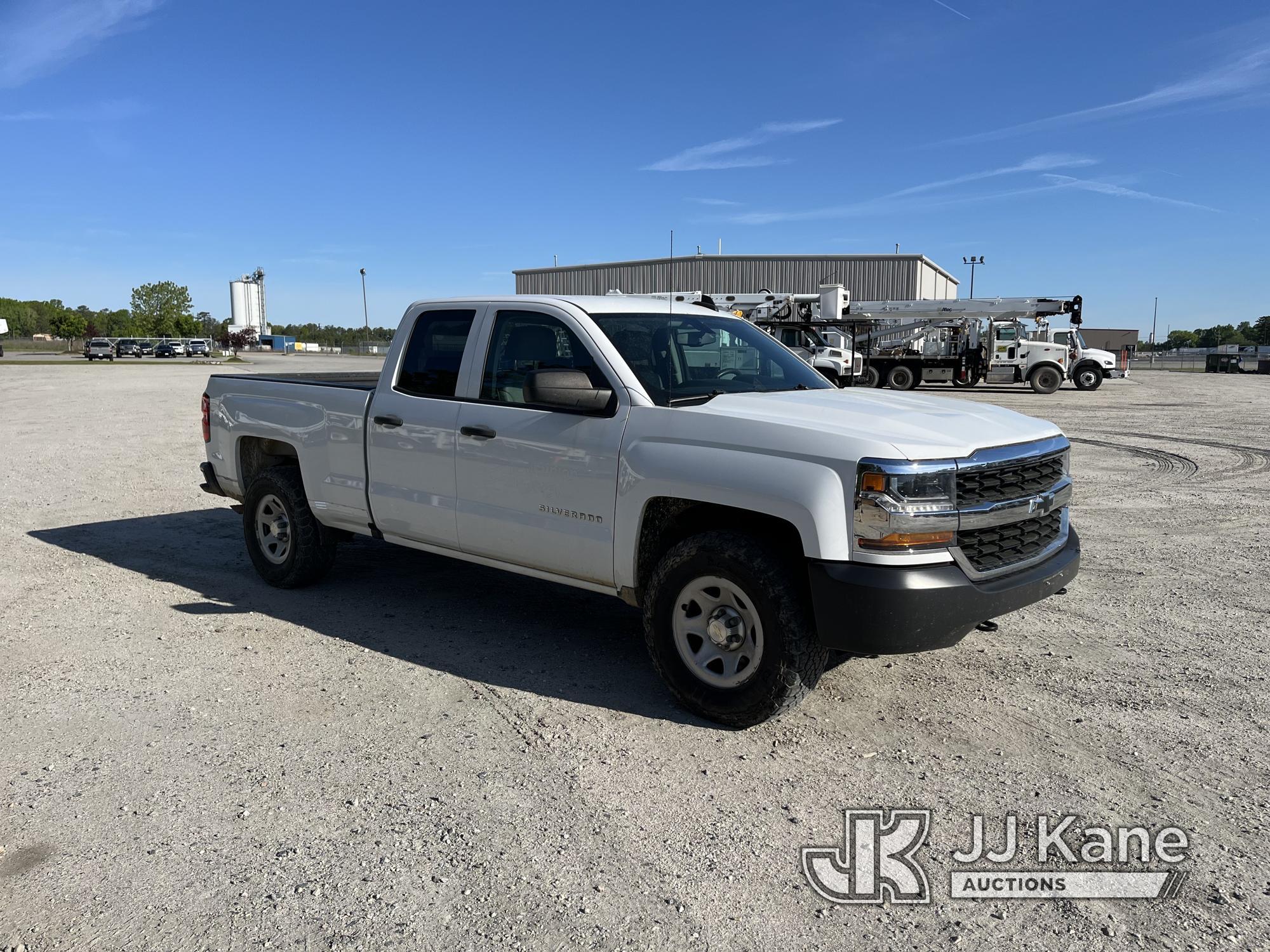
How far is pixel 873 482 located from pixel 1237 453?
42.2ft

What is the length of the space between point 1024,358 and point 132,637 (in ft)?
103

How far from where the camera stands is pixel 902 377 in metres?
33.0

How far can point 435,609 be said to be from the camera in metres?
6.07

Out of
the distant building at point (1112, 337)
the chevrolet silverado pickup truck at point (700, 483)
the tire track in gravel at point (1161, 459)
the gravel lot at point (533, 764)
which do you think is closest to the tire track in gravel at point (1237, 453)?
the tire track in gravel at point (1161, 459)

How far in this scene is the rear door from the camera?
17.5ft

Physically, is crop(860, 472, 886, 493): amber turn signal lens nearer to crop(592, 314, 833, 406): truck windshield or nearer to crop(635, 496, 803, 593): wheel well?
crop(635, 496, 803, 593): wheel well

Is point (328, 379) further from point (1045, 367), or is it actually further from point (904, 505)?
point (1045, 367)

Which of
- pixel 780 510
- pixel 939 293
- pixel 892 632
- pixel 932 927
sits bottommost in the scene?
pixel 932 927

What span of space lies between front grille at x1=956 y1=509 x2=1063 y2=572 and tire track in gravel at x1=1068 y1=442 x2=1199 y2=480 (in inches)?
320

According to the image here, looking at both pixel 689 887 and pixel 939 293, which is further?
pixel 939 293

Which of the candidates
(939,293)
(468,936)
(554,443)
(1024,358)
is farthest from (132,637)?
(939,293)

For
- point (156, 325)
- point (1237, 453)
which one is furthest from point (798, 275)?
point (156, 325)

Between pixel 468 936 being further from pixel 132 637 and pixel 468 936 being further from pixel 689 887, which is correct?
pixel 132 637

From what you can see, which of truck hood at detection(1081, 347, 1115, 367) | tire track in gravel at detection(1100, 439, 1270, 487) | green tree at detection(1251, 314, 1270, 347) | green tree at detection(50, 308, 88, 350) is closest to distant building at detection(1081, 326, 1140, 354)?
green tree at detection(1251, 314, 1270, 347)
